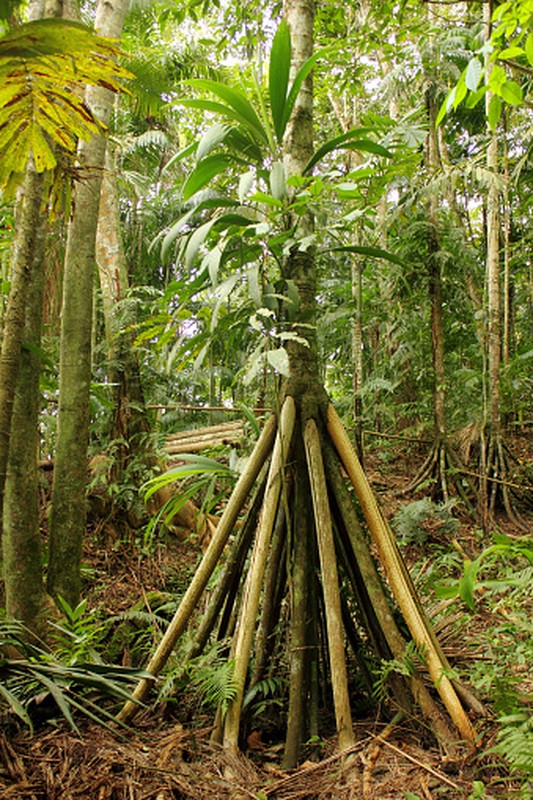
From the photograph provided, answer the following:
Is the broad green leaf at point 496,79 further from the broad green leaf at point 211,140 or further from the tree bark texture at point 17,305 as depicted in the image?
the tree bark texture at point 17,305

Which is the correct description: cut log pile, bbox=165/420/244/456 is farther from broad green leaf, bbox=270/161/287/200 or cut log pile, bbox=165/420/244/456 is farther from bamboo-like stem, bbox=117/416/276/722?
broad green leaf, bbox=270/161/287/200

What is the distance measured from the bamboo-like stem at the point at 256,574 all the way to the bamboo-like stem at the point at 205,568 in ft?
0.23

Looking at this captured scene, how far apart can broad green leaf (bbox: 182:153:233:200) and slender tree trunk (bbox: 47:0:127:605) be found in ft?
1.94

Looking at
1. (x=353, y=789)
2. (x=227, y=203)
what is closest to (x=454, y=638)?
(x=353, y=789)

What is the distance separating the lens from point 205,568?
2.12 m

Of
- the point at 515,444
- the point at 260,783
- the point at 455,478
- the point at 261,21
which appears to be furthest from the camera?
the point at 515,444

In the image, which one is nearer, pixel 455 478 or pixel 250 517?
pixel 250 517

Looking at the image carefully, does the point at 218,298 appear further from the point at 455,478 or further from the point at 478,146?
the point at 478,146

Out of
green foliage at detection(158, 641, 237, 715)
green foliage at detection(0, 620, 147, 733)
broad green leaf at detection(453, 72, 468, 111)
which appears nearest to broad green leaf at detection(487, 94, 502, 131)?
broad green leaf at detection(453, 72, 468, 111)

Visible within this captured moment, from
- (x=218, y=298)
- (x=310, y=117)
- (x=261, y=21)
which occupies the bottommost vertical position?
(x=218, y=298)

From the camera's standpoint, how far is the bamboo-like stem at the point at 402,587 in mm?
1723

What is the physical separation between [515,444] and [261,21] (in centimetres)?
521

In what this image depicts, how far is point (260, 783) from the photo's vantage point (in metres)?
1.65

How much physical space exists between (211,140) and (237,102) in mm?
183
